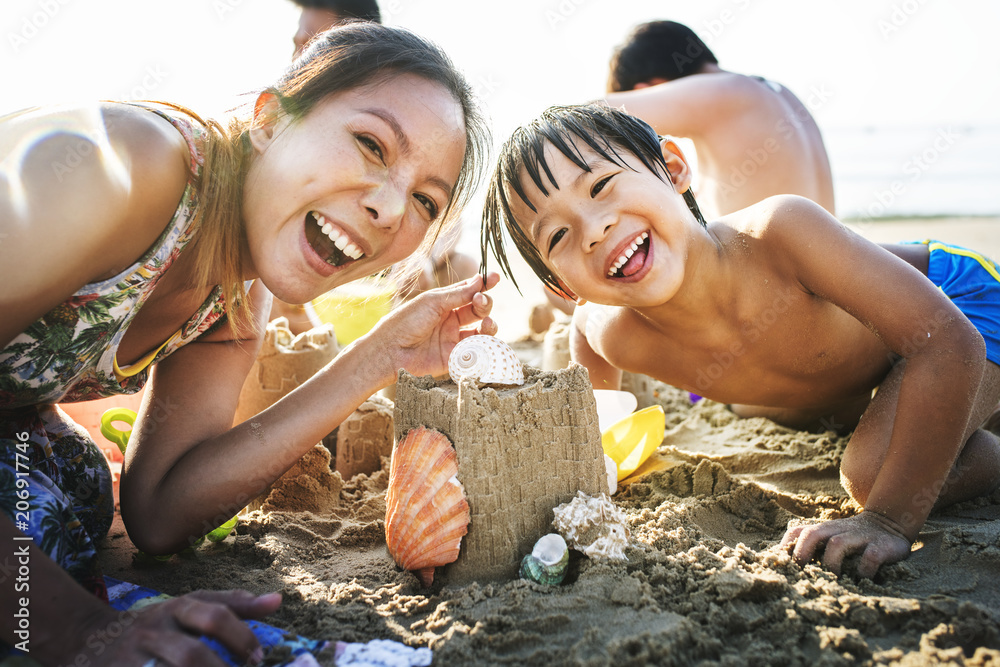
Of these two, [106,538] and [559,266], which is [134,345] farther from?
[559,266]

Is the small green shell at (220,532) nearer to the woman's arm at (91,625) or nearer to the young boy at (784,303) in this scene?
the woman's arm at (91,625)

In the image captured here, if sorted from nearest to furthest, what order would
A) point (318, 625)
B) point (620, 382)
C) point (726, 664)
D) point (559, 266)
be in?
point (726, 664) < point (318, 625) < point (559, 266) < point (620, 382)

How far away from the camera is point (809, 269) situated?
7.41ft

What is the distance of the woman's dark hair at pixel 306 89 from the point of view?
6.33 feet

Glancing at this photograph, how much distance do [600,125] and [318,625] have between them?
6.72 ft

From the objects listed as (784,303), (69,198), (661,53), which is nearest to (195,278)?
(69,198)

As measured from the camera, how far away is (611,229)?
230cm

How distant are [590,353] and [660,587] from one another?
1912 millimetres

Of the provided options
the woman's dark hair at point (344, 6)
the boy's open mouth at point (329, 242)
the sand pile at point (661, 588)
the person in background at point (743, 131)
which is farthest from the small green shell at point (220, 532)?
the woman's dark hair at point (344, 6)

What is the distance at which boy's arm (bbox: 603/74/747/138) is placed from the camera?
3902 mm

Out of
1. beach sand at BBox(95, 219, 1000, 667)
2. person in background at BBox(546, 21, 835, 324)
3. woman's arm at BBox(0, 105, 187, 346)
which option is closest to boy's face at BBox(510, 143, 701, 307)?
beach sand at BBox(95, 219, 1000, 667)

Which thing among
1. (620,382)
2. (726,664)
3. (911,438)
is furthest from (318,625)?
(620,382)

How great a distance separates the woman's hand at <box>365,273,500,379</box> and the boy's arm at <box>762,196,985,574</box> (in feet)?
4.06

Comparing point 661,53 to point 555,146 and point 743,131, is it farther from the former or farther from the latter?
point 555,146
